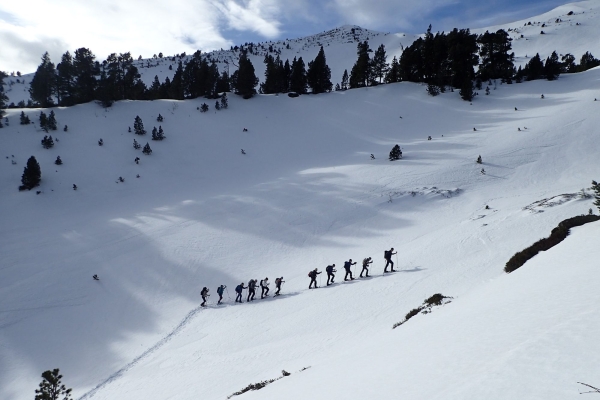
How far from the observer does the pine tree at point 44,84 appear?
46.8 m

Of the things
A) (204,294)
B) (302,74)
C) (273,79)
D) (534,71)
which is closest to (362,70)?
(302,74)

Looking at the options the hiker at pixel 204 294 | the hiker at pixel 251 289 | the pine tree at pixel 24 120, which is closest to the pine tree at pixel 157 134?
the pine tree at pixel 24 120

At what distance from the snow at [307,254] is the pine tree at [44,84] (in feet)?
20.6

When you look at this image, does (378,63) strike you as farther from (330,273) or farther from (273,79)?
(330,273)

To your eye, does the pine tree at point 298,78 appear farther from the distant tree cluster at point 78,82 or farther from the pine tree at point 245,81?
the distant tree cluster at point 78,82

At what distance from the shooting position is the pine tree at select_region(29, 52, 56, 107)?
4675cm

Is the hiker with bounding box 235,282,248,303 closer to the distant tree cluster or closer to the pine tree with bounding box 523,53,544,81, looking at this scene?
the distant tree cluster

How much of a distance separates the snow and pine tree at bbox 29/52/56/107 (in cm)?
627

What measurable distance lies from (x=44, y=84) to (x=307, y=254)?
5071 centimetres

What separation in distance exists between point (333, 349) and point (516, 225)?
12.5 m

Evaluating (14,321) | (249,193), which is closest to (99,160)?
(249,193)

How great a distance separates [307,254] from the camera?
2053 cm

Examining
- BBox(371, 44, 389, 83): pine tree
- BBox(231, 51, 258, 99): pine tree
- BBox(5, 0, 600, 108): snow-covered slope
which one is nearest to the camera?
BBox(231, 51, 258, 99): pine tree

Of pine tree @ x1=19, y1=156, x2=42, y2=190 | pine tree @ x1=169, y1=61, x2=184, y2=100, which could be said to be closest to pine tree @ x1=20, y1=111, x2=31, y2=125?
pine tree @ x1=19, y1=156, x2=42, y2=190
